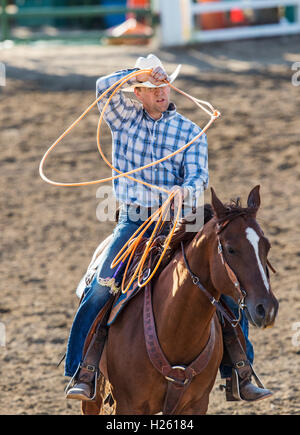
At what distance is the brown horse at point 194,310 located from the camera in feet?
12.7

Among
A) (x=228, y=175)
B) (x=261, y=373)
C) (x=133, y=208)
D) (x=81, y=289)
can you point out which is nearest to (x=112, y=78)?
(x=133, y=208)

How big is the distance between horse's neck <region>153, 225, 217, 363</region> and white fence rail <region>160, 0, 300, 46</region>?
12162 mm

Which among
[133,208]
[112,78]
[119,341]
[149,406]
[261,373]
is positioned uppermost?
[112,78]

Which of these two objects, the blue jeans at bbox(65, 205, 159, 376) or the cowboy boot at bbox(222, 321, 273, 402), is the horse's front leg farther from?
the blue jeans at bbox(65, 205, 159, 376)

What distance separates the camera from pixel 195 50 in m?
16.1

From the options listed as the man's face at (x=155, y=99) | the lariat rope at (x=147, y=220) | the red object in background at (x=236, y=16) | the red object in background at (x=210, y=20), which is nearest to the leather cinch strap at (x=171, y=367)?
the lariat rope at (x=147, y=220)

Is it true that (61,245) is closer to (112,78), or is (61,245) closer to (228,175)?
(228,175)

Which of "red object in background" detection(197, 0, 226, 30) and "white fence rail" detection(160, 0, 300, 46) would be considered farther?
"red object in background" detection(197, 0, 226, 30)

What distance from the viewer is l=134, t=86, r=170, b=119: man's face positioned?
4.74 m

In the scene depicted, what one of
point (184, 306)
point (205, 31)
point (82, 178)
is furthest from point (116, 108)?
point (205, 31)

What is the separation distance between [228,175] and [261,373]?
16.2ft

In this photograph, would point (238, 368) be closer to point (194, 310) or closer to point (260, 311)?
point (194, 310)

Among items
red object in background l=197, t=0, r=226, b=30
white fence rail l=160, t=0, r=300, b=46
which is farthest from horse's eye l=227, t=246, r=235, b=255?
red object in background l=197, t=0, r=226, b=30

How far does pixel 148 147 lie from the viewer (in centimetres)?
484
